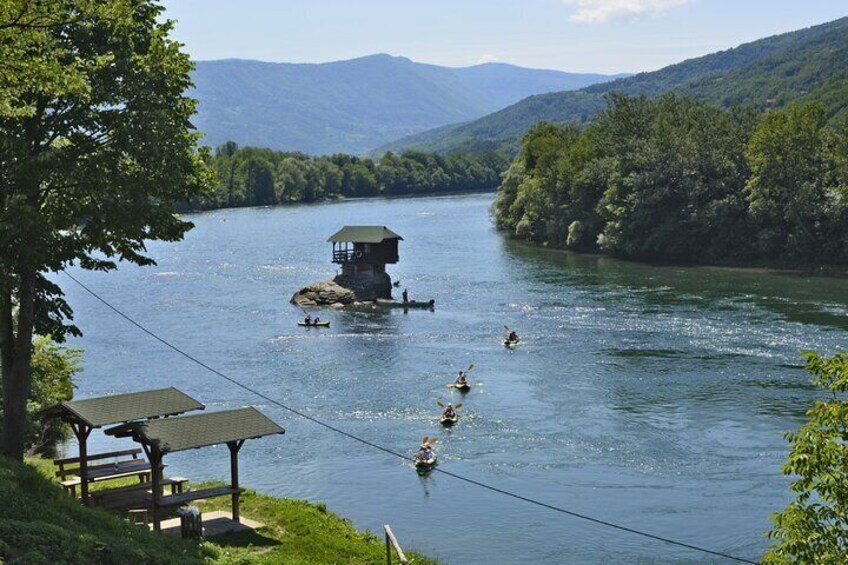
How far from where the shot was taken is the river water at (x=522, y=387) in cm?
3722

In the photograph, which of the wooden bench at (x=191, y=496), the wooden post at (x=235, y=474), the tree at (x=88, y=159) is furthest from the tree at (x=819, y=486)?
the tree at (x=88, y=159)

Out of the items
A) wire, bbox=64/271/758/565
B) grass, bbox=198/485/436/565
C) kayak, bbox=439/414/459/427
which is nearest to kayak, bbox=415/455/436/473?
wire, bbox=64/271/758/565

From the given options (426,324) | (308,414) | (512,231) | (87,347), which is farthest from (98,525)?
(512,231)

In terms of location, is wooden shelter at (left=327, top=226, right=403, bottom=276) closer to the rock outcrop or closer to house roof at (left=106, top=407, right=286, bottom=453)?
the rock outcrop

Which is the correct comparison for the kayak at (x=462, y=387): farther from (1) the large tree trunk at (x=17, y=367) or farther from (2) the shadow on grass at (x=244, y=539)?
(1) the large tree trunk at (x=17, y=367)

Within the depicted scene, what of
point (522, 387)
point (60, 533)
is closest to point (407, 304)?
point (522, 387)

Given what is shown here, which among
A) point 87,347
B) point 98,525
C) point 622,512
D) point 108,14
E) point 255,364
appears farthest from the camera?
point 87,347

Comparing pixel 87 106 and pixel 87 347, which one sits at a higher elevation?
pixel 87 106

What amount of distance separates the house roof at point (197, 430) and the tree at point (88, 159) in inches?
166

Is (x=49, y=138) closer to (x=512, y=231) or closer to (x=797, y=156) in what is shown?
(x=797, y=156)

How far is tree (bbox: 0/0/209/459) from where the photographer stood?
96.6 ft

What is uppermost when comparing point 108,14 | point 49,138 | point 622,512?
point 108,14

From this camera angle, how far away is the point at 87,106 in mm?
31078

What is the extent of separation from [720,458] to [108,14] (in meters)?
30.1
